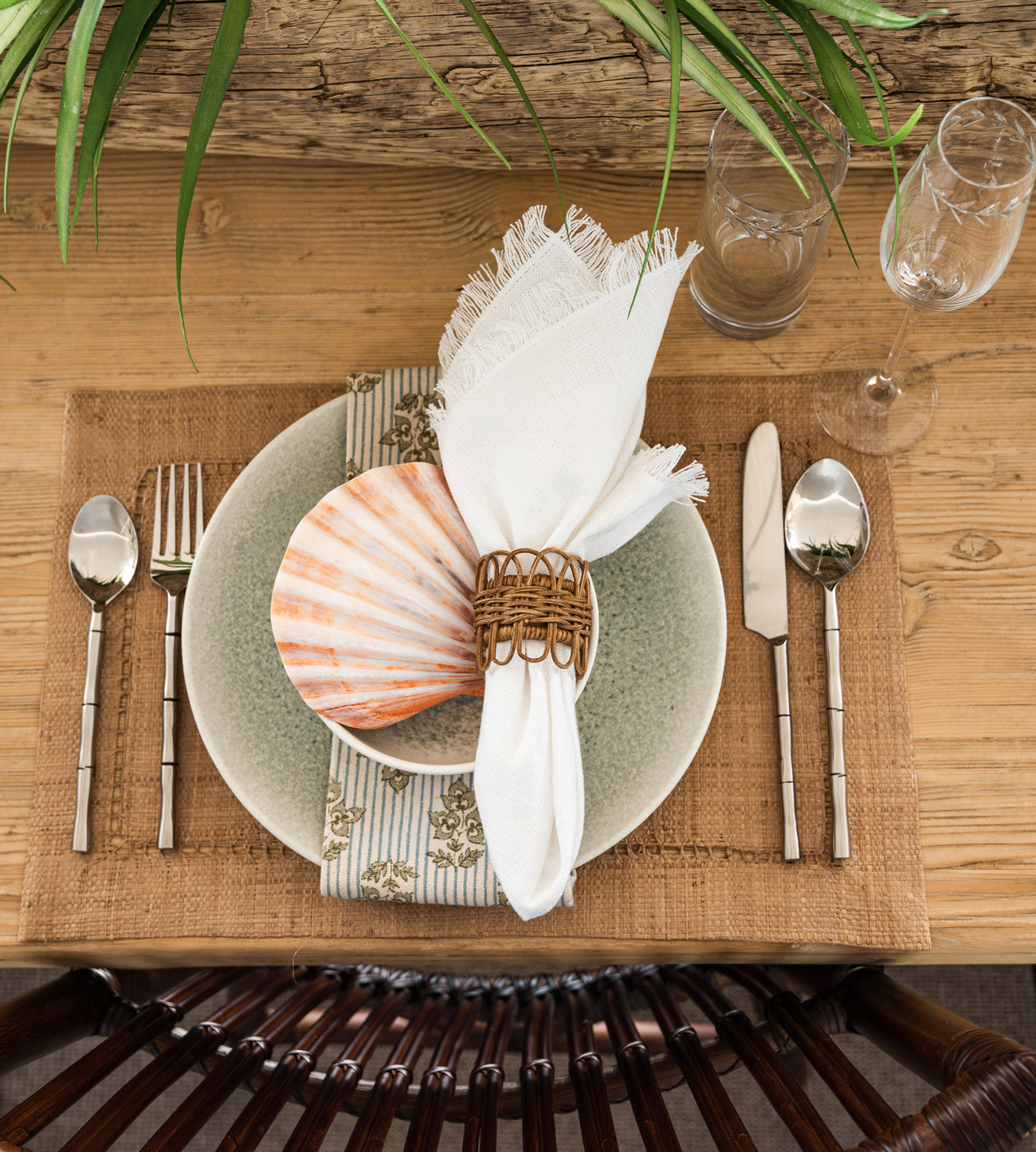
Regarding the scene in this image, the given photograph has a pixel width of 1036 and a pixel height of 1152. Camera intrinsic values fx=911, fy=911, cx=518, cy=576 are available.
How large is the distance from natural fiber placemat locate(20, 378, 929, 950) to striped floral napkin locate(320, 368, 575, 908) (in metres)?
0.04

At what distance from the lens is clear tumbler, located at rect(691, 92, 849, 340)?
650 mm

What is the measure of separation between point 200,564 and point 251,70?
39 centimetres

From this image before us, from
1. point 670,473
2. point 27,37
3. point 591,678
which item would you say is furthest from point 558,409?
point 27,37

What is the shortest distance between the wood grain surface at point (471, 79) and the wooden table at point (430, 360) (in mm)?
35

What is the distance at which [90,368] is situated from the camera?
788mm

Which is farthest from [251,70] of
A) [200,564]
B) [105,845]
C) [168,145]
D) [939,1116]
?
[939,1116]

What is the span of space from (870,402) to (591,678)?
332 mm

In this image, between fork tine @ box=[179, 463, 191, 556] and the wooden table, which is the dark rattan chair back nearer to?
the wooden table

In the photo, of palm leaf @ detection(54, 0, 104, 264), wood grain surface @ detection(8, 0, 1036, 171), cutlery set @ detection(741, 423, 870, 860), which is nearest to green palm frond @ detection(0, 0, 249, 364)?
palm leaf @ detection(54, 0, 104, 264)

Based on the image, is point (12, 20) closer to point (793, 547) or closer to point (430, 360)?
point (430, 360)

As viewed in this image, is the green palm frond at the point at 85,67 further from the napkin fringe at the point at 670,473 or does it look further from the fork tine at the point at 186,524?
the napkin fringe at the point at 670,473

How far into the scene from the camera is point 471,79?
72 centimetres

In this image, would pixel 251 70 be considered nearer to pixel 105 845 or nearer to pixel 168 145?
pixel 168 145

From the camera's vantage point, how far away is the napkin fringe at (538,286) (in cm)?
62
